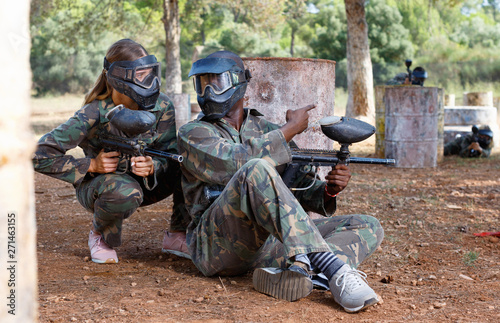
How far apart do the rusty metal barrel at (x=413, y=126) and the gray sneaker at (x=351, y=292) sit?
19.9ft

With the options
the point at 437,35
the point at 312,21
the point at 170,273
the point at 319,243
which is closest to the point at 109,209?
the point at 170,273

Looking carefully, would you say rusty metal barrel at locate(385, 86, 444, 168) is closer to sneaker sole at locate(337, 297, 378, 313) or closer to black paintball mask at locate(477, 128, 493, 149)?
black paintball mask at locate(477, 128, 493, 149)

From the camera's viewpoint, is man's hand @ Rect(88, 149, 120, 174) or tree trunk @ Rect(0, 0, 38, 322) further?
man's hand @ Rect(88, 149, 120, 174)

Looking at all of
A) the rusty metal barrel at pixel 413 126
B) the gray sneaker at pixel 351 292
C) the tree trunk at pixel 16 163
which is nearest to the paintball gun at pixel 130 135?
the gray sneaker at pixel 351 292

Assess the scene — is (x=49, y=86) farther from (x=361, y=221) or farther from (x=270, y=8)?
(x=361, y=221)

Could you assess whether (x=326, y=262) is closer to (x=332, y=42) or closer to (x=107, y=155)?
(x=107, y=155)

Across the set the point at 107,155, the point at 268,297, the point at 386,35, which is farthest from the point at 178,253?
the point at 386,35

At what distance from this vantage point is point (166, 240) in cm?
382

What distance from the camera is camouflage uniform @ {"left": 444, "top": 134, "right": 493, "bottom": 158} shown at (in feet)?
30.4

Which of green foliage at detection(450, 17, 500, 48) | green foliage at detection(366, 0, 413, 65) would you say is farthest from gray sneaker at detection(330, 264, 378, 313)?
green foliage at detection(450, 17, 500, 48)

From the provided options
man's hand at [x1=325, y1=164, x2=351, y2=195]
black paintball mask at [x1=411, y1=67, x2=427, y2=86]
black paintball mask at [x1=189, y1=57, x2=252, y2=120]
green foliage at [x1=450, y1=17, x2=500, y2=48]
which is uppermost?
green foliage at [x1=450, y1=17, x2=500, y2=48]

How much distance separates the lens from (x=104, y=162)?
3.48 meters

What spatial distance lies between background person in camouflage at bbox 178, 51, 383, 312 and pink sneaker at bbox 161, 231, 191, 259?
49cm

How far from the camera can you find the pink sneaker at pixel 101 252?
3.54 metres
